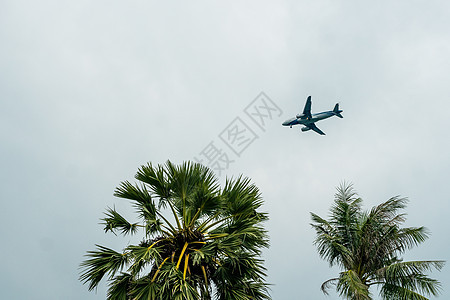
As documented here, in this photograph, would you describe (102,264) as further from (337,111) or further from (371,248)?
(337,111)

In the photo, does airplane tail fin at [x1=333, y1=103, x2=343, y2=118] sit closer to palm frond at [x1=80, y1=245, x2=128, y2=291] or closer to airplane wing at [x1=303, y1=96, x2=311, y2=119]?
airplane wing at [x1=303, y1=96, x2=311, y2=119]

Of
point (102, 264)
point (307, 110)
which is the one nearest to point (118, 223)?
point (102, 264)

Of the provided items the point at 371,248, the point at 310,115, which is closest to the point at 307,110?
the point at 310,115

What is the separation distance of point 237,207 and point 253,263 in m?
1.81

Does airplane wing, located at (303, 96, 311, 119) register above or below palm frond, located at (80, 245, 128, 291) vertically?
above

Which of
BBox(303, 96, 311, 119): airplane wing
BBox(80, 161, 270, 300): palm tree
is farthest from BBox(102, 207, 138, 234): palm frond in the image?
BBox(303, 96, 311, 119): airplane wing

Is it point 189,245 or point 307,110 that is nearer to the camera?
point 189,245

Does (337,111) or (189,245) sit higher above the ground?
(337,111)

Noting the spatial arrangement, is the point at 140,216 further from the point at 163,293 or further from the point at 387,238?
the point at 387,238

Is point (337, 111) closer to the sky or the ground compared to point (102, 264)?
closer to the sky

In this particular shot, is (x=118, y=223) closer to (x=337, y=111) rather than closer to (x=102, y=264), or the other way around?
(x=102, y=264)

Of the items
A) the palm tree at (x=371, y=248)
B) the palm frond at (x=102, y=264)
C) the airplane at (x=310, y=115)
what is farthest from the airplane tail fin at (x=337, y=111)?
the palm frond at (x=102, y=264)

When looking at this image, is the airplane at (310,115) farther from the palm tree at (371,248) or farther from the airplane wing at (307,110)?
the palm tree at (371,248)

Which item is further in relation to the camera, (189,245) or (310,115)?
(310,115)
